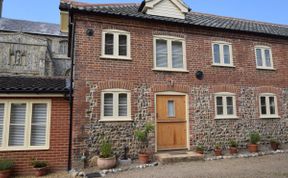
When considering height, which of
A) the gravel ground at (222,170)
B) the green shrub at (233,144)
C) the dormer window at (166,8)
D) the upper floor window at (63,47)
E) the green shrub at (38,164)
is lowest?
the gravel ground at (222,170)

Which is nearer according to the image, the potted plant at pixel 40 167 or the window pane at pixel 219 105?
the potted plant at pixel 40 167

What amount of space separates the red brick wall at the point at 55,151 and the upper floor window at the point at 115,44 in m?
2.97

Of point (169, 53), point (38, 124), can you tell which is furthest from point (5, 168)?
point (169, 53)

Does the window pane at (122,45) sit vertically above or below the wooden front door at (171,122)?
above

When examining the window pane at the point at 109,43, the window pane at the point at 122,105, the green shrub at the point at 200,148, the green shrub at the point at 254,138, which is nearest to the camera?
the window pane at the point at 122,105

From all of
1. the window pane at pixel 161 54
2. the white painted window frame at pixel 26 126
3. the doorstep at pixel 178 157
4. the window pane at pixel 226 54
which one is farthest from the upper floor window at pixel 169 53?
the white painted window frame at pixel 26 126

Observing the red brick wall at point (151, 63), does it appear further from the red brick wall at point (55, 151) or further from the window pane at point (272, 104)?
the window pane at point (272, 104)

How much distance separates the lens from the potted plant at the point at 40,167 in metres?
8.13

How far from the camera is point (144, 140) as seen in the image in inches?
393

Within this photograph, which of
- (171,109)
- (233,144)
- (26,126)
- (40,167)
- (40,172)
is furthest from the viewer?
(171,109)

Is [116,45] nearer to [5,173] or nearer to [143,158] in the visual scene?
[143,158]

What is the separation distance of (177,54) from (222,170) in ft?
19.7

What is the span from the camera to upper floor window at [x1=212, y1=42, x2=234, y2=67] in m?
12.0

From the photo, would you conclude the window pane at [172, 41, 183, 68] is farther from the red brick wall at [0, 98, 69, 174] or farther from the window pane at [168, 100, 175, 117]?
the red brick wall at [0, 98, 69, 174]
